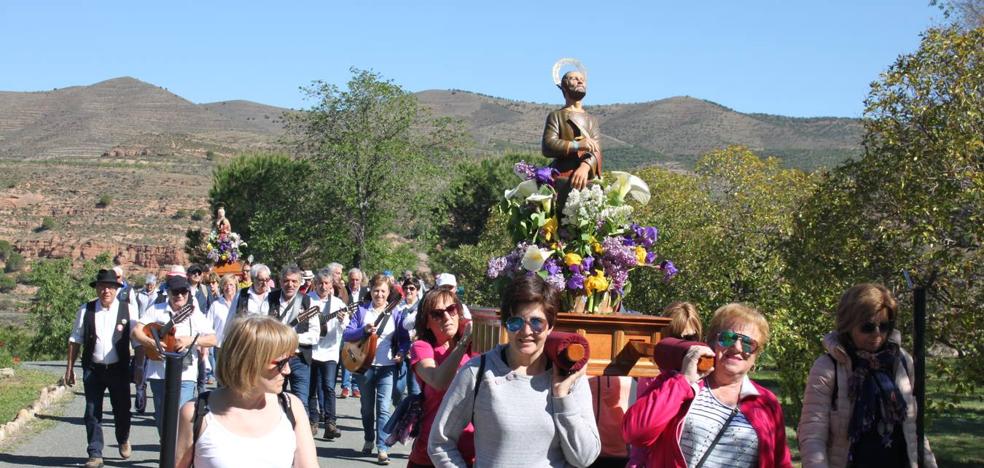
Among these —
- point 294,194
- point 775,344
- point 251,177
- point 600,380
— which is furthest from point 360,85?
point 600,380

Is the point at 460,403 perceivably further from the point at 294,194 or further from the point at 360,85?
the point at 294,194

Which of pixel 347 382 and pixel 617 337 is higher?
pixel 617 337

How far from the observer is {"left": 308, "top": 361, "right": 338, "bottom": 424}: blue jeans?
13.7 meters

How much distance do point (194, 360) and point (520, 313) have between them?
7.29 m

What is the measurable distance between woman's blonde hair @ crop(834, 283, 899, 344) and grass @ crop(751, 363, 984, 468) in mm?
10695

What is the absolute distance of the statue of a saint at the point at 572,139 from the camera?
7453mm

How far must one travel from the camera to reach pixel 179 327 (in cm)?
1137

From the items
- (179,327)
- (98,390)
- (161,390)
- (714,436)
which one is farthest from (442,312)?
(98,390)

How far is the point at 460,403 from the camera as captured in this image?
5.05 meters

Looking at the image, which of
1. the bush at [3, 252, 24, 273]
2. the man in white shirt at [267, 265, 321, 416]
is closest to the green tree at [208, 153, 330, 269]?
the bush at [3, 252, 24, 273]

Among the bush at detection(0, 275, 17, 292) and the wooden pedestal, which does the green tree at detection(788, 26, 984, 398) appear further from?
the bush at detection(0, 275, 17, 292)

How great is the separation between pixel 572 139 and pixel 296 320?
601 cm

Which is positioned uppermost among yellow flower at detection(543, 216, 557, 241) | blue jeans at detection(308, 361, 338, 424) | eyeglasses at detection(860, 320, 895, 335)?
yellow flower at detection(543, 216, 557, 241)

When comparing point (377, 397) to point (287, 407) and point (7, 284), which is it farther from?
point (7, 284)
